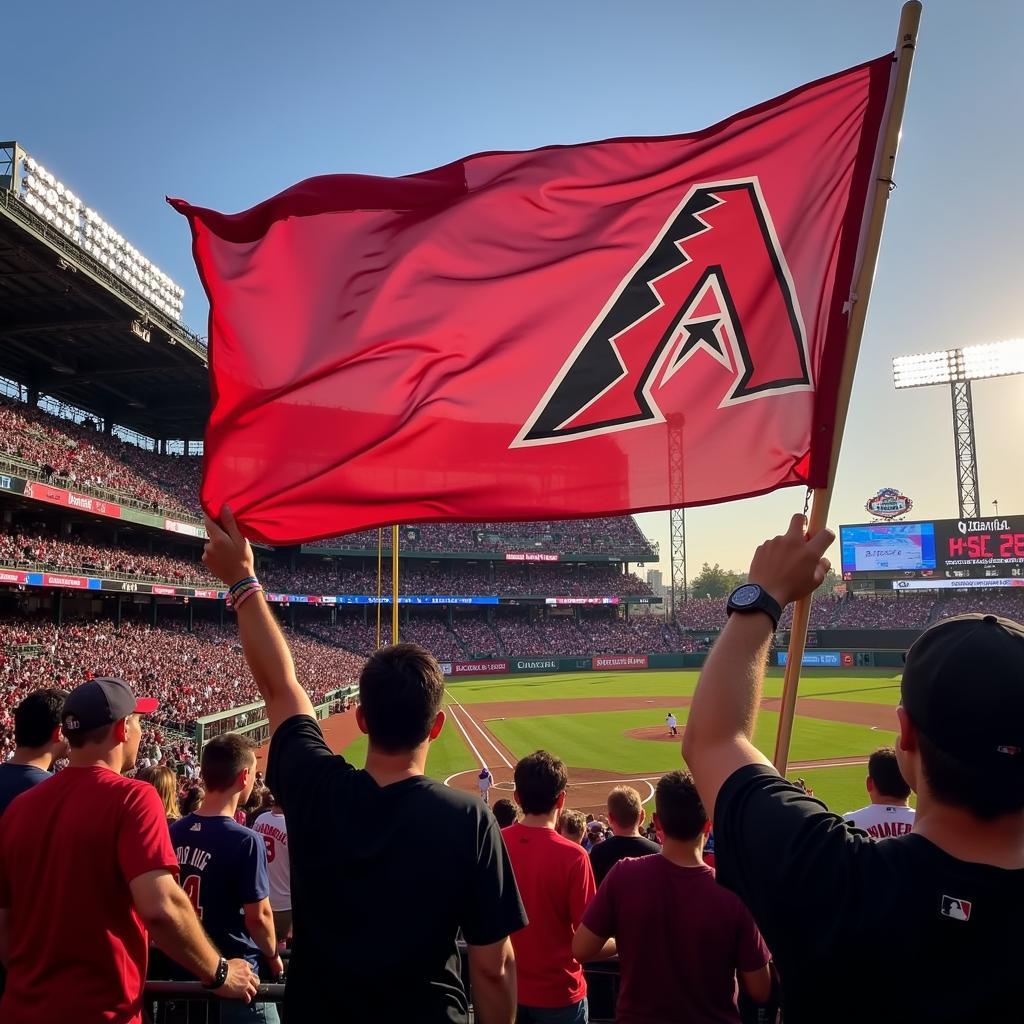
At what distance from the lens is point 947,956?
4.83ft

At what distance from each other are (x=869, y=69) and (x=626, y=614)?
250ft

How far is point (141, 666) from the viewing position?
33.4 metres

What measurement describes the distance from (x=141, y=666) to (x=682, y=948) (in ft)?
115

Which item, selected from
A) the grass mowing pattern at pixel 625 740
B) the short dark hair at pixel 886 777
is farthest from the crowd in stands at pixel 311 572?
the short dark hair at pixel 886 777

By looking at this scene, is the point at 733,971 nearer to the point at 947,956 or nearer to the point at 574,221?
the point at 947,956

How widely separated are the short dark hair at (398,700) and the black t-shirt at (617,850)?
2.98 metres

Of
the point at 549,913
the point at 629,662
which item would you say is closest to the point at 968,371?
the point at 629,662

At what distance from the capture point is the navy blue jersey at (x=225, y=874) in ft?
14.1

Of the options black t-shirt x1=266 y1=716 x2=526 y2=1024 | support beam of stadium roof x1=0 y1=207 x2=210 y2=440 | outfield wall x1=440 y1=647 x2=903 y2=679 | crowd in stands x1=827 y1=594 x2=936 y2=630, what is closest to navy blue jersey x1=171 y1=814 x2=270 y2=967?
black t-shirt x1=266 y1=716 x2=526 y2=1024

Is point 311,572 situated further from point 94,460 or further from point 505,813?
point 505,813

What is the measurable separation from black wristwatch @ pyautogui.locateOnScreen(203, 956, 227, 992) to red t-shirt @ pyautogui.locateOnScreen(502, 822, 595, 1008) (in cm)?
157

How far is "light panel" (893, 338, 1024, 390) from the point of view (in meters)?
65.2

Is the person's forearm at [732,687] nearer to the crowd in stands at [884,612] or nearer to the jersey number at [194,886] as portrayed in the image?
the jersey number at [194,886]

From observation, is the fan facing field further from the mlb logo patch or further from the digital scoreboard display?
the mlb logo patch
